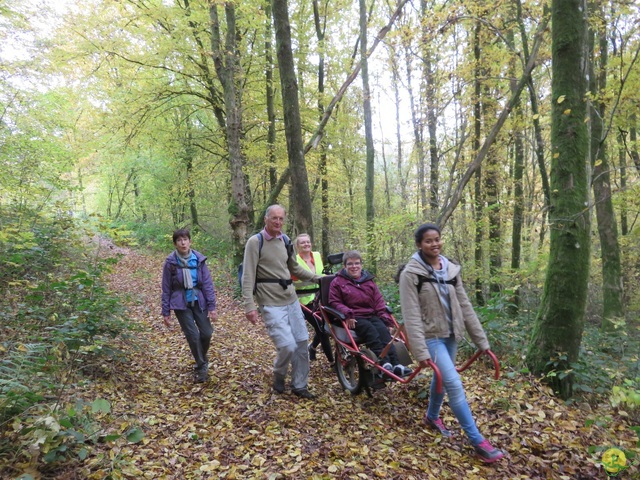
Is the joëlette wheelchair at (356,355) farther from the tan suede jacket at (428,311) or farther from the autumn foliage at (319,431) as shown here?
the tan suede jacket at (428,311)

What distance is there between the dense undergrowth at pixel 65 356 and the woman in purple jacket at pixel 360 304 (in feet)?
5.59

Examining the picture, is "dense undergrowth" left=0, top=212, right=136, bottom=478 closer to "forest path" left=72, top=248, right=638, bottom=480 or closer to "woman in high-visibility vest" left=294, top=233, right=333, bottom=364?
"forest path" left=72, top=248, right=638, bottom=480

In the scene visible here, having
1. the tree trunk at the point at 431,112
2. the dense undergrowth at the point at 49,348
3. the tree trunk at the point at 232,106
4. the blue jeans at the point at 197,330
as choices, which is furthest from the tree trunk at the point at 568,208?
the tree trunk at the point at 232,106

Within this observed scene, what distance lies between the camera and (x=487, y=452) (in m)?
3.26

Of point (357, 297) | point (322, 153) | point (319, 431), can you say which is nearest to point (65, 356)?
point (319, 431)

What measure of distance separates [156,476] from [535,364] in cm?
422

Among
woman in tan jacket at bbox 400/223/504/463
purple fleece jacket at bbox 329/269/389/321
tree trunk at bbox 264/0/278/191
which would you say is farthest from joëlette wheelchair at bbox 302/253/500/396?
tree trunk at bbox 264/0/278/191

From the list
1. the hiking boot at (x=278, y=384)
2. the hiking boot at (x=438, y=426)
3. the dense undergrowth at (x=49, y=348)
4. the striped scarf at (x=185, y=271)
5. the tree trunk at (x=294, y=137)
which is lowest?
the hiking boot at (x=438, y=426)

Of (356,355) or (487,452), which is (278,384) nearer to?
(356,355)

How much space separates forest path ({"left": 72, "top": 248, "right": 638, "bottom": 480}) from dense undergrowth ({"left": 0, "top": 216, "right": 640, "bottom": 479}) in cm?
23

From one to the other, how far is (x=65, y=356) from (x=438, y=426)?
3942mm

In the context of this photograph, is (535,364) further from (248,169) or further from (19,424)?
(248,169)

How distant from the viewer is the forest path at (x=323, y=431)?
10.4 feet

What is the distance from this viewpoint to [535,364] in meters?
4.63
